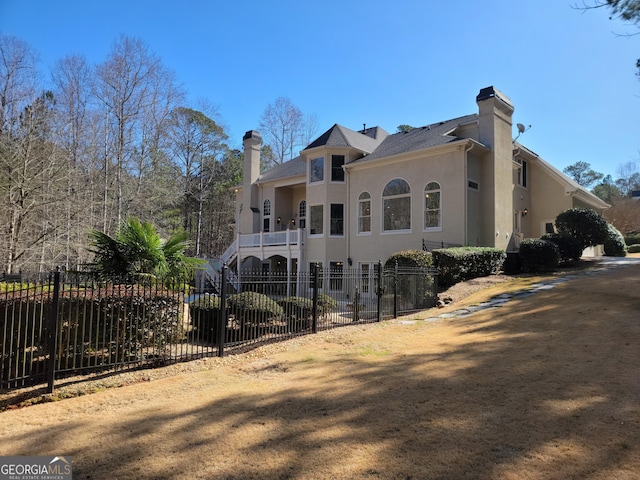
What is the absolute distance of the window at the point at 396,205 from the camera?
1914cm

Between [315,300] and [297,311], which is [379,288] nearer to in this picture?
[315,300]

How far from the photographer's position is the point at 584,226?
1833 centimetres

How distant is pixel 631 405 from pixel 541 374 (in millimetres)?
1232

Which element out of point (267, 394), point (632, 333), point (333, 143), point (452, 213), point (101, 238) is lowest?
point (267, 394)

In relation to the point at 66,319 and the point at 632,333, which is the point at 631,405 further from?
the point at 66,319

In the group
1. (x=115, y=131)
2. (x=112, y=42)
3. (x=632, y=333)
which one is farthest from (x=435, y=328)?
(x=112, y=42)

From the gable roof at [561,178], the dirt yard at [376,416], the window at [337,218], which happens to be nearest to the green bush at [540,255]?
the gable roof at [561,178]

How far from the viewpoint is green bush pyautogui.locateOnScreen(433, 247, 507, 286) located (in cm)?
1466

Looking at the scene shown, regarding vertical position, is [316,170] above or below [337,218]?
above

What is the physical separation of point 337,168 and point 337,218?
2.80m

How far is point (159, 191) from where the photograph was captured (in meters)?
26.6

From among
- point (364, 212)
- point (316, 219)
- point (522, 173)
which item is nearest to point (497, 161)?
point (522, 173)

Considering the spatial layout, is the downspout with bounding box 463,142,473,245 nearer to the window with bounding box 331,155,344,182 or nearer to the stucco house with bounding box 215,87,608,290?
the stucco house with bounding box 215,87,608,290

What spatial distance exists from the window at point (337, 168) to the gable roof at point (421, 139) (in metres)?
0.98
